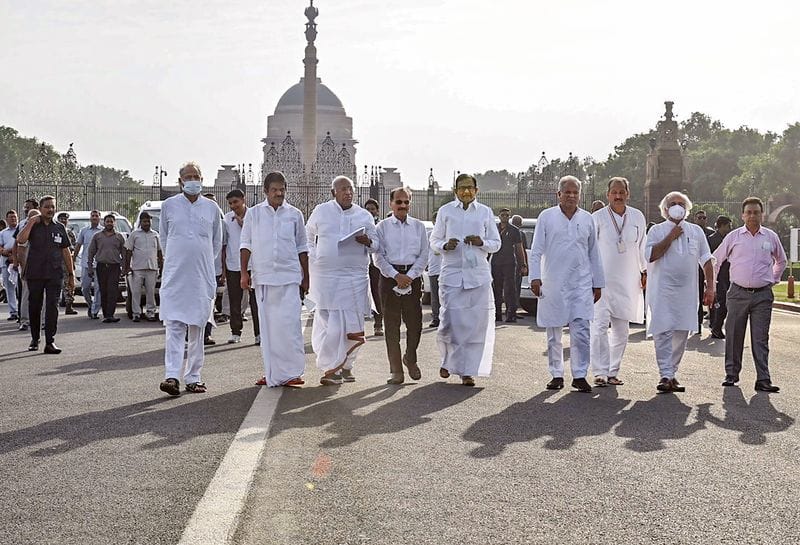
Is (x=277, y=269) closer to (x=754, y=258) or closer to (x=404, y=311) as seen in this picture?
(x=404, y=311)

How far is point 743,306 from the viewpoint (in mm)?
12172

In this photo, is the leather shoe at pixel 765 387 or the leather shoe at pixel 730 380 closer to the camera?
the leather shoe at pixel 765 387

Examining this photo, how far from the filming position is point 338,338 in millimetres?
11672

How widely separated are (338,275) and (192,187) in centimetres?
164

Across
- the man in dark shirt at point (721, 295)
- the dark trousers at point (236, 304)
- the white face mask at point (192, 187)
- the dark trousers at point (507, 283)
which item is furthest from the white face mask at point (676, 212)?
the dark trousers at point (507, 283)

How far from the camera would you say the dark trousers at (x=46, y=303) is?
586 inches

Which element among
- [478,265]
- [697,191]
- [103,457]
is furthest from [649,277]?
[697,191]

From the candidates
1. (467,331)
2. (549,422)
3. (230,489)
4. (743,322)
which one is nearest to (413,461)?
(230,489)

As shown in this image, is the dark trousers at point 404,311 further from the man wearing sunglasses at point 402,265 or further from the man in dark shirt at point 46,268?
the man in dark shirt at point 46,268

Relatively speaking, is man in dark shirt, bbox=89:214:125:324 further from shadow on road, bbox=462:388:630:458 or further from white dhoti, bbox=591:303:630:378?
shadow on road, bbox=462:388:630:458

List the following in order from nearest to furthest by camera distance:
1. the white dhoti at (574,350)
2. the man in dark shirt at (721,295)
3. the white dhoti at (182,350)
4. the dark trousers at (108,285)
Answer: the white dhoti at (182,350), the white dhoti at (574,350), the man in dark shirt at (721,295), the dark trousers at (108,285)

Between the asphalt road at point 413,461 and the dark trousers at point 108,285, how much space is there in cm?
898

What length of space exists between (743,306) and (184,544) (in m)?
8.08

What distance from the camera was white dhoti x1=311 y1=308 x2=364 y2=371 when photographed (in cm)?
1159
